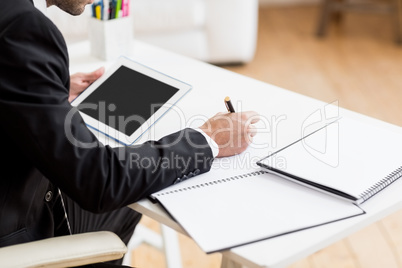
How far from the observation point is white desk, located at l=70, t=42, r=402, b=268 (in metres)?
1.04

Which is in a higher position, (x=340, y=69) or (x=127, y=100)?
(x=127, y=100)

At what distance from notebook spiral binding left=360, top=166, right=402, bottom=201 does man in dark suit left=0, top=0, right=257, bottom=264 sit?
30cm

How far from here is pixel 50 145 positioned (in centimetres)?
114

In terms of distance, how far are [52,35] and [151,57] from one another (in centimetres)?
72

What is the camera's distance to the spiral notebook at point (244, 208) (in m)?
1.07

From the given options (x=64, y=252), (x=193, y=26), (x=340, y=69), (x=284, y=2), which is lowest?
(x=340, y=69)

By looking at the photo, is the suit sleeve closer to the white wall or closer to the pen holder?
the pen holder

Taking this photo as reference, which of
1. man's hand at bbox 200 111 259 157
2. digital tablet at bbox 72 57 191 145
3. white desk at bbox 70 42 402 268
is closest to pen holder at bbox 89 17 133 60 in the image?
white desk at bbox 70 42 402 268

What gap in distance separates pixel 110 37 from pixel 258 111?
1.77 ft

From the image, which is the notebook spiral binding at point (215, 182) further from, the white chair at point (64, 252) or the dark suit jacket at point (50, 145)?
the white chair at point (64, 252)

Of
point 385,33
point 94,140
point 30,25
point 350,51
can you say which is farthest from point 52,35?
point 385,33

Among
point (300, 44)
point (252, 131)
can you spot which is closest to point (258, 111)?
point (252, 131)

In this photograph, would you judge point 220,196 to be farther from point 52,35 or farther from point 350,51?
point 350,51

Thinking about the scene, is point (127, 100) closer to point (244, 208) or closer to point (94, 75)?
point (94, 75)
